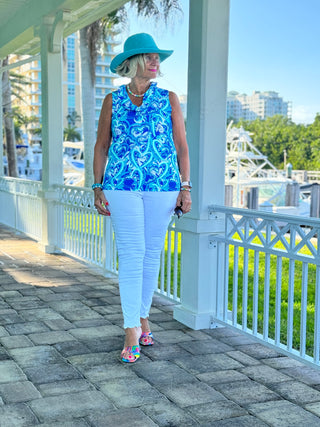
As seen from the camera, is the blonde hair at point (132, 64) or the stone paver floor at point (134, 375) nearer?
the stone paver floor at point (134, 375)

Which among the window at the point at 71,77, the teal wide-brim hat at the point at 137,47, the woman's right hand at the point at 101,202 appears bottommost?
the woman's right hand at the point at 101,202

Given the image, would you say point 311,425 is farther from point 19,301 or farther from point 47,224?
point 47,224

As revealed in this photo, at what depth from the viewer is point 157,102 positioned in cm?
324

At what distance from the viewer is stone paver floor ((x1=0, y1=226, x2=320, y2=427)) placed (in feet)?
8.50

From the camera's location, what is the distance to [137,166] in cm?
318

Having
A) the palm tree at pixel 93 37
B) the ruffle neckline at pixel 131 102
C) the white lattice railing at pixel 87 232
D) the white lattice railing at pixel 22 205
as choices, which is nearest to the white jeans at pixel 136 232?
the ruffle neckline at pixel 131 102

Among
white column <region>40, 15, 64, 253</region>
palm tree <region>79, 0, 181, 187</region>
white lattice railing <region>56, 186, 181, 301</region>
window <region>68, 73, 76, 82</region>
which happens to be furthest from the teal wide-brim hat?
window <region>68, 73, 76, 82</region>

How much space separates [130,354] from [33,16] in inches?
199

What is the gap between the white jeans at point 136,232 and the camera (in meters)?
3.19

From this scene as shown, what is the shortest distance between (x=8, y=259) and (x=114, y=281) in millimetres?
1663

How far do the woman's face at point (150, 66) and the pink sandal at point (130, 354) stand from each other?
4.95ft

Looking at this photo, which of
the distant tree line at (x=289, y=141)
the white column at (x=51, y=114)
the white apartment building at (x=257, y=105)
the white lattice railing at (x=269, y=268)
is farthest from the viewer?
the white apartment building at (x=257, y=105)

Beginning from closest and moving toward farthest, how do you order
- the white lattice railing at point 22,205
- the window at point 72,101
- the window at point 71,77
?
the white lattice railing at point 22,205 → the window at point 72,101 → the window at point 71,77

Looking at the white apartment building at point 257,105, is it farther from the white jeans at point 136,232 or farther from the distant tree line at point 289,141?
the white jeans at point 136,232
